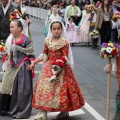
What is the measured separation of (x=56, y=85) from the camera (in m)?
7.79

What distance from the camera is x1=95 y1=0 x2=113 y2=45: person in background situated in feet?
57.6

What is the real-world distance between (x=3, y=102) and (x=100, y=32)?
34.4ft

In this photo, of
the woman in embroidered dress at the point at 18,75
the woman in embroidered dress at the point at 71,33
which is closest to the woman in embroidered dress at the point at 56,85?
the woman in embroidered dress at the point at 18,75

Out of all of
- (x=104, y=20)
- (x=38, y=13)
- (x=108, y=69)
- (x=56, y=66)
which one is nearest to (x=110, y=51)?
(x=108, y=69)

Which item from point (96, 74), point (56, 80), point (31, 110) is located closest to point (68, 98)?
point (56, 80)

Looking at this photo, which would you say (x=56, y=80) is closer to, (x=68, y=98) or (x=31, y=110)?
(x=68, y=98)

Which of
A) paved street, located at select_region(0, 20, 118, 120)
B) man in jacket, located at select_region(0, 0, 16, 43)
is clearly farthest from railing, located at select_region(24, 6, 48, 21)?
man in jacket, located at select_region(0, 0, 16, 43)

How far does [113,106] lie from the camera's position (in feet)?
30.1

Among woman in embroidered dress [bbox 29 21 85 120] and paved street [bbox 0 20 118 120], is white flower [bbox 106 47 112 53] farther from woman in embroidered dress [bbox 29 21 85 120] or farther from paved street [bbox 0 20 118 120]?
paved street [bbox 0 20 118 120]

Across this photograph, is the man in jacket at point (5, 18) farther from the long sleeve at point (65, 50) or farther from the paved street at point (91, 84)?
the long sleeve at point (65, 50)

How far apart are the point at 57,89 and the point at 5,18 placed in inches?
122

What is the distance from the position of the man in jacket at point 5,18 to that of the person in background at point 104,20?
747cm

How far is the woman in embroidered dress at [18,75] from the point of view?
815cm

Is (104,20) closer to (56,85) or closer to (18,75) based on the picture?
(18,75)
